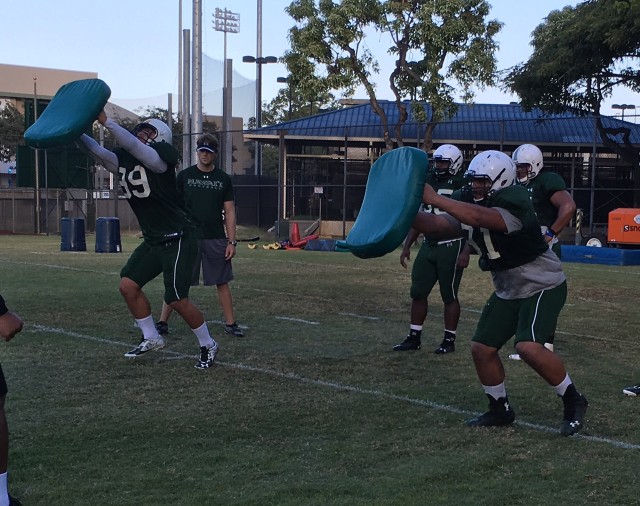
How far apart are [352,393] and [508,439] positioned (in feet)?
4.81

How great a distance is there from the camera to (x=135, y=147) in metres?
6.57

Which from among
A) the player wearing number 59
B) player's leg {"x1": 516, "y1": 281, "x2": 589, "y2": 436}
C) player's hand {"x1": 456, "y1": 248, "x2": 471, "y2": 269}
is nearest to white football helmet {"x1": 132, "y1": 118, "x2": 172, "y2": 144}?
the player wearing number 59

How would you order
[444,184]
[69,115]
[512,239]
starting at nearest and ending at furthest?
[512,239], [69,115], [444,184]

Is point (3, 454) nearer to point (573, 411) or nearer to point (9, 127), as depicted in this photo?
point (573, 411)

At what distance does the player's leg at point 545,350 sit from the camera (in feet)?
17.4

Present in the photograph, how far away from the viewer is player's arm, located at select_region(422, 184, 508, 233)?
466 cm

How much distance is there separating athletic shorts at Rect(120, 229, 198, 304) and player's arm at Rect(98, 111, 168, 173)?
705 mm

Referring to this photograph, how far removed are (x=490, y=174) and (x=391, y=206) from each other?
74 centimetres

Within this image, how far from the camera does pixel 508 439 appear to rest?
5.18 meters

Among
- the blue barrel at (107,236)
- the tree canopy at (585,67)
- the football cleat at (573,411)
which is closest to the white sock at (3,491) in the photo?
the football cleat at (573,411)

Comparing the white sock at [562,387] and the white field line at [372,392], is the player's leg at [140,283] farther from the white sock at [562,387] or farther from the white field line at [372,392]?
the white sock at [562,387]

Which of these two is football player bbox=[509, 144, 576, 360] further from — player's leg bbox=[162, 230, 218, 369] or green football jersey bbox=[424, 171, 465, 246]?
player's leg bbox=[162, 230, 218, 369]

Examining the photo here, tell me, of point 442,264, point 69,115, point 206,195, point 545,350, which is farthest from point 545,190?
point 69,115

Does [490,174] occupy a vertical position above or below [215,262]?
above
